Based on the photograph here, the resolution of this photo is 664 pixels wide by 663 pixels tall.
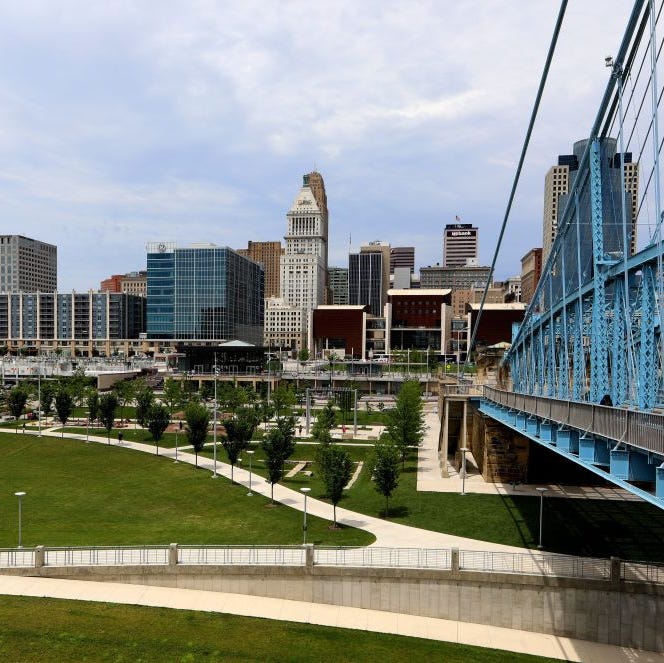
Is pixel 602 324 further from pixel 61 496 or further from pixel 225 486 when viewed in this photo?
pixel 61 496

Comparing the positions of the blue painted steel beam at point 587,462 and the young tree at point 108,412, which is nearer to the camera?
the blue painted steel beam at point 587,462

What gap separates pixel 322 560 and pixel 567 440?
466 inches

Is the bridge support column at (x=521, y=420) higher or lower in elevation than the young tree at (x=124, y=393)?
higher

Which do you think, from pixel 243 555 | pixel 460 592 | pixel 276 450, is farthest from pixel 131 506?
pixel 460 592

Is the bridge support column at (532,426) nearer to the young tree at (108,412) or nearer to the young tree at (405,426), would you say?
the young tree at (405,426)

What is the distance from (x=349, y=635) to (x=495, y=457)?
25.5 meters

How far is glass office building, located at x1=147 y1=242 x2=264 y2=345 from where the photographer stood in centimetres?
15925

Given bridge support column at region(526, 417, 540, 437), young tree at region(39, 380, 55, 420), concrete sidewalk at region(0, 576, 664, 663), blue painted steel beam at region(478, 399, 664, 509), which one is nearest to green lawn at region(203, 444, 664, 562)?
blue painted steel beam at region(478, 399, 664, 509)

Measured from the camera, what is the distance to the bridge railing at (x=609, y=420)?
15008 millimetres

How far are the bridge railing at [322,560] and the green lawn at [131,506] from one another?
338 centimetres

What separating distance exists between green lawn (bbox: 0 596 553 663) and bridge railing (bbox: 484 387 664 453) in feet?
30.9

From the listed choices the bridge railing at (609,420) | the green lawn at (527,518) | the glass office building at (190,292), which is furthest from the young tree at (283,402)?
the glass office building at (190,292)

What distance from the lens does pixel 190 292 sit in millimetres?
160125

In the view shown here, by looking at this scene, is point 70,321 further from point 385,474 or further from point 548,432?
point 548,432
